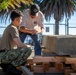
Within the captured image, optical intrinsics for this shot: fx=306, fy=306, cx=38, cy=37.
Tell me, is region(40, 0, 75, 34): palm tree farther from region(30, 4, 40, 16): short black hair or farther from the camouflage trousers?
the camouflage trousers

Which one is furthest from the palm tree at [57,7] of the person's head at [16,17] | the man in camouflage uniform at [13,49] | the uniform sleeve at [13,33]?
the uniform sleeve at [13,33]

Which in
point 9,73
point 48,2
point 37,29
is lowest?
point 9,73

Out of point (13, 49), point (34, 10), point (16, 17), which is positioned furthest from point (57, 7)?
point (13, 49)

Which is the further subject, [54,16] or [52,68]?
[54,16]

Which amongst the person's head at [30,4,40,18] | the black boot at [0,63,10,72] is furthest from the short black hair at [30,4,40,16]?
the black boot at [0,63,10,72]

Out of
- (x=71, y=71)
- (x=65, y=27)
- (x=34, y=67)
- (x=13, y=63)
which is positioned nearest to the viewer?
(x=71, y=71)

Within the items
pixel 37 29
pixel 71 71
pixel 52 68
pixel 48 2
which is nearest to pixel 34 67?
pixel 52 68

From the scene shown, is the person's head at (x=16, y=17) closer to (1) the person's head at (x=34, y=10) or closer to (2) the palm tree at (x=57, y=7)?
(1) the person's head at (x=34, y=10)

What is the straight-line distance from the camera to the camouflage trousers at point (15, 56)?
6073 mm

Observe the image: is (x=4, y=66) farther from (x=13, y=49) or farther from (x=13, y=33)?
(x=13, y=33)

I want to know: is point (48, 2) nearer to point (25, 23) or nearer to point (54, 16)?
point (54, 16)

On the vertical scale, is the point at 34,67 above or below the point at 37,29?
below

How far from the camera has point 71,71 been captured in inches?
207

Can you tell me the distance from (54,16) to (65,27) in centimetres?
2046
